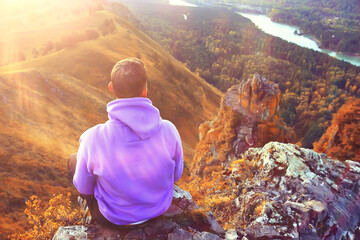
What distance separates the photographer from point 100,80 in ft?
166

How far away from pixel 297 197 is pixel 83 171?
698 cm

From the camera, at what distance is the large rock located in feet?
20.1

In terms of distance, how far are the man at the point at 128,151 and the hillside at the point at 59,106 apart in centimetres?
898

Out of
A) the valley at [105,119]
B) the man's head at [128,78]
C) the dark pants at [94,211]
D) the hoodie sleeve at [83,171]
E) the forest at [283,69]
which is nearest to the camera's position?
the man's head at [128,78]

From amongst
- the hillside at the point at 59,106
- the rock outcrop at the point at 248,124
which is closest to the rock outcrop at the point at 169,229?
the hillside at the point at 59,106

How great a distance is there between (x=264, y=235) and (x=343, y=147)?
2421cm

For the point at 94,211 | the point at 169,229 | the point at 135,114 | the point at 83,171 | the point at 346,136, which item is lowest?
the point at 346,136

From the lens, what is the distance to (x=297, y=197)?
7.43 meters

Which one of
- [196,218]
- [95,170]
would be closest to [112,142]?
[95,170]

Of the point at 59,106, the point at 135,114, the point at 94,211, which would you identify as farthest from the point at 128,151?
the point at 59,106

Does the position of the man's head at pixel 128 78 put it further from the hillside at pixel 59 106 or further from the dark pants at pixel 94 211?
the hillside at pixel 59 106

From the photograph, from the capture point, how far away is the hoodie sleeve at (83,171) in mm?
4008

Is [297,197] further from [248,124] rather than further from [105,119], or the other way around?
[105,119]

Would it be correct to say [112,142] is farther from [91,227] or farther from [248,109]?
[248,109]
